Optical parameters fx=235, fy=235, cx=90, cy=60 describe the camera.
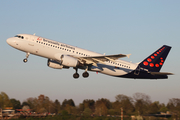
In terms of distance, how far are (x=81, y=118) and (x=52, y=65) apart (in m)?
11.3

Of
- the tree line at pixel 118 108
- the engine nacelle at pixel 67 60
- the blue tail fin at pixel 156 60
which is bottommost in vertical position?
the tree line at pixel 118 108

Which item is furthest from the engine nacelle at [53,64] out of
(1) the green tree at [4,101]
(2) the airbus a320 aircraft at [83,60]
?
(1) the green tree at [4,101]

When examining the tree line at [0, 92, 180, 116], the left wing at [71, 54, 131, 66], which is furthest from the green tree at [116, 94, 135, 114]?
the left wing at [71, 54, 131, 66]

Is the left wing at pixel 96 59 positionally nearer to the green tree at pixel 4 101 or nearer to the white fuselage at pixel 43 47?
the white fuselage at pixel 43 47

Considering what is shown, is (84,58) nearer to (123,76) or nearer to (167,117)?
(123,76)

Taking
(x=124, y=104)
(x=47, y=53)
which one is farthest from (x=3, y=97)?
(x=47, y=53)

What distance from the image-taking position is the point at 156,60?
4241 cm

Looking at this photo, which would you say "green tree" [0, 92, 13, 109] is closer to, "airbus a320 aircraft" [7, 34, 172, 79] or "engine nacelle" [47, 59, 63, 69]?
"engine nacelle" [47, 59, 63, 69]

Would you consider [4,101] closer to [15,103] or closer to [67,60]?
[15,103]

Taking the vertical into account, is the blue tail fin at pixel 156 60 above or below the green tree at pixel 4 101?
above

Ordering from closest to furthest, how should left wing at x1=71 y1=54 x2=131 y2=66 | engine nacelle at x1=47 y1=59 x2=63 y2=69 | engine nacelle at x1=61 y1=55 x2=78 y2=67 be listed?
left wing at x1=71 y1=54 x2=131 y2=66, engine nacelle at x1=61 y1=55 x2=78 y2=67, engine nacelle at x1=47 y1=59 x2=63 y2=69

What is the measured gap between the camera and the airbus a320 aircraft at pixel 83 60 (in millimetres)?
36281

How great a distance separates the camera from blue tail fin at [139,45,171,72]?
4182 centimetres

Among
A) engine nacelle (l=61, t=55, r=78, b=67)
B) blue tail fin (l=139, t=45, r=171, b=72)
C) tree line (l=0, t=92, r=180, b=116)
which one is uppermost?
blue tail fin (l=139, t=45, r=171, b=72)
